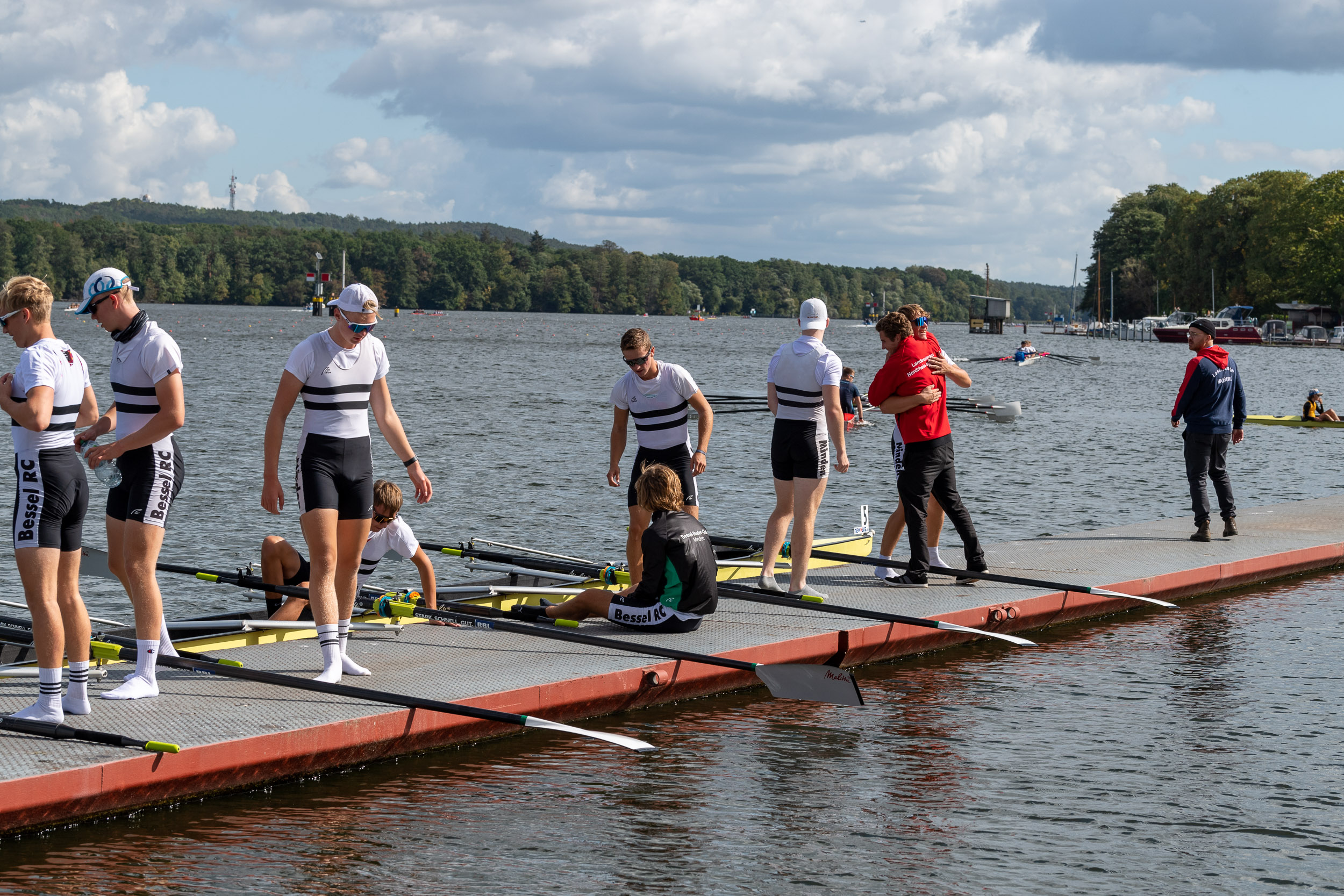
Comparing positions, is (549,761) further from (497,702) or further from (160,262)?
(160,262)

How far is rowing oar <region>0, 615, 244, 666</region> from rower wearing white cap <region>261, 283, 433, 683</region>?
91 centimetres

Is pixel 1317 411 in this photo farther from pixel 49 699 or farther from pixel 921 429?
pixel 49 699

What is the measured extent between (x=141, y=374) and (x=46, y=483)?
0.76 metres

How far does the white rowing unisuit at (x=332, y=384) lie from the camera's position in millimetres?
7000

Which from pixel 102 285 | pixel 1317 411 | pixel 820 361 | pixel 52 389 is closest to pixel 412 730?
pixel 52 389

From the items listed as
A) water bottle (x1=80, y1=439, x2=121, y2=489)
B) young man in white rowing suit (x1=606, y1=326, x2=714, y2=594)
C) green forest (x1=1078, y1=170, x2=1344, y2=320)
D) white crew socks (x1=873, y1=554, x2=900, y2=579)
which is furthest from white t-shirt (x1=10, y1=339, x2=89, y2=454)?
green forest (x1=1078, y1=170, x2=1344, y2=320)

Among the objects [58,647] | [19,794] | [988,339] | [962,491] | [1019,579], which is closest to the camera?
[19,794]

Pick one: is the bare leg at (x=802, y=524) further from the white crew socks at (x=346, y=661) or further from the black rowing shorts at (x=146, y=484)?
the black rowing shorts at (x=146, y=484)

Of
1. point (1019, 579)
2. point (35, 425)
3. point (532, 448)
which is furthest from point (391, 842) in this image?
point (532, 448)

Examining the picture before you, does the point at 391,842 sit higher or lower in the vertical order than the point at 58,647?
lower

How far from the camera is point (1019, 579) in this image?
1102 centimetres

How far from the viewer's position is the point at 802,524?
988 centimetres

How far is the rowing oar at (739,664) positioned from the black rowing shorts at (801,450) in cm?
161

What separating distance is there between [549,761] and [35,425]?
3.25 m
